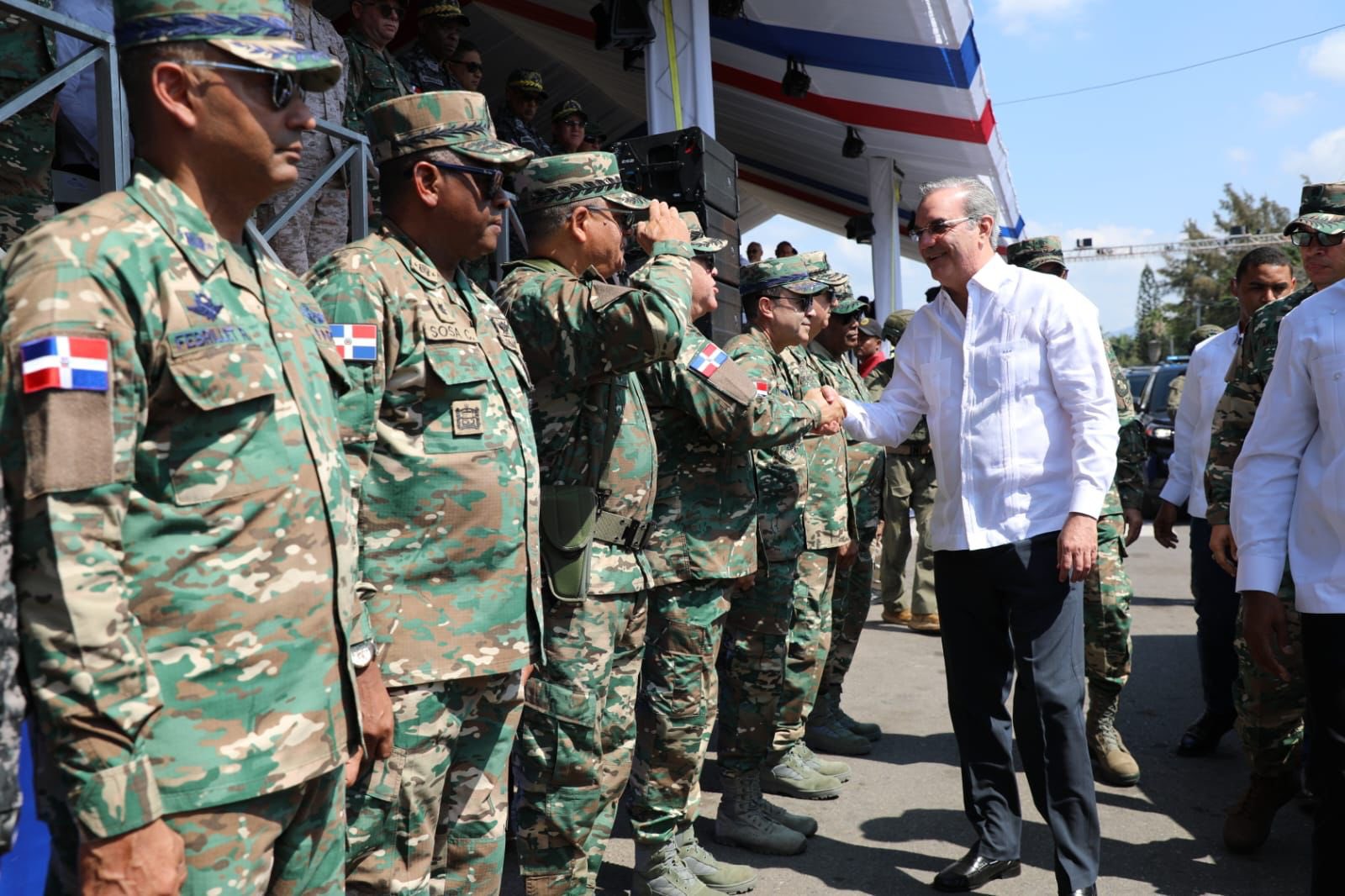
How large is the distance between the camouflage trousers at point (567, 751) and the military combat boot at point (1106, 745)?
254cm

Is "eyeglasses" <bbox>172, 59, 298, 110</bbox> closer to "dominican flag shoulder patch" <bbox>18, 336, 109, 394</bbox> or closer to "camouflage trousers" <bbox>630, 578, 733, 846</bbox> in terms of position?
"dominican flag shoulder patch" <bbox>18, 336, 109, 394</bbox>

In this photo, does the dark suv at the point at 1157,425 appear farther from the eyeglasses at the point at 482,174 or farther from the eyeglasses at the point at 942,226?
the eyeglasses at the point at 482,174

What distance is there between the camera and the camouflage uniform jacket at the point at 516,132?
7000 mm

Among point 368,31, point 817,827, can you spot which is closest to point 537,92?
point 368,31

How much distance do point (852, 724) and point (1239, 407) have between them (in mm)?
2403

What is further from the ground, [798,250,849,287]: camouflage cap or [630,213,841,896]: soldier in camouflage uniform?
[798,250,849,287]: camouflage cap

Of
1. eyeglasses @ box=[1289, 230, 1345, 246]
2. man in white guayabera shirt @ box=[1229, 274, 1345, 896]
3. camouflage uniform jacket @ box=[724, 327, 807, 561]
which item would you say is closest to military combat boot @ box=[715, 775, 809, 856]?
camouflage uniform jacket @ box=[724, 327, 807, 561]

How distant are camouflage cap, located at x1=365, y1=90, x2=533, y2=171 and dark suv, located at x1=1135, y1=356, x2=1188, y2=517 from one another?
12.0 meters

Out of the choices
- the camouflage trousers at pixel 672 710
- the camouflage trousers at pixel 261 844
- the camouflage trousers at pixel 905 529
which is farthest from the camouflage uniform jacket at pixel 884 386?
the camouflage trousers at pixel 261 844

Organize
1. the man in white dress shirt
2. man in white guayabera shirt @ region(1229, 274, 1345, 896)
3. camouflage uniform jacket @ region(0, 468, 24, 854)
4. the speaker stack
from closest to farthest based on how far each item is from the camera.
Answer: camouflage uniform jacket @ region(0, 468, 24, 854), man in white guayabera shirt @ region(1229, 274, 1345, 896), the man in white dress shirt, the speaker stack

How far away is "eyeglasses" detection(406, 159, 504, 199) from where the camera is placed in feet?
8.20

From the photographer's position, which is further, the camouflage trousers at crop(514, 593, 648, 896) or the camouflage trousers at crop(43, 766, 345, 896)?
the camouflage trousers at crop(514, 593, 648, 896)

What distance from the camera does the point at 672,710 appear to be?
3572mm

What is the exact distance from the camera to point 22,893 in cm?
181
